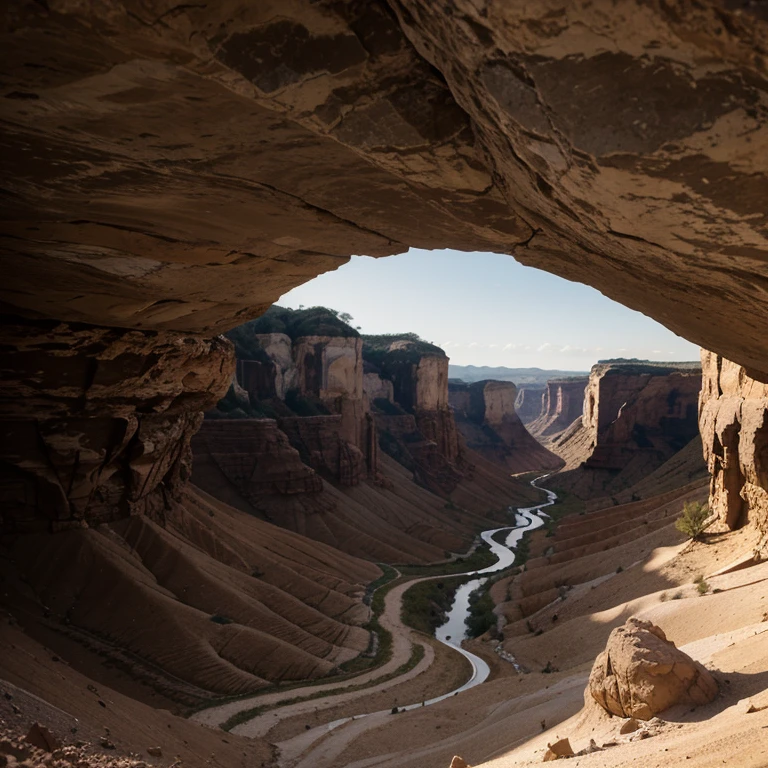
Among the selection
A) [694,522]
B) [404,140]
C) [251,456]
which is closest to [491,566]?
[251,456]

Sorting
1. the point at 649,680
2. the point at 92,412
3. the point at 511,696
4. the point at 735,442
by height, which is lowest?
the point at 511,696

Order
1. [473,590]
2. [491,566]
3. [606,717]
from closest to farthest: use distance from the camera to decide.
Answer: [606,717], [473,590], [491,566]

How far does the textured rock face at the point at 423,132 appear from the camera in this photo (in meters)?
3.74

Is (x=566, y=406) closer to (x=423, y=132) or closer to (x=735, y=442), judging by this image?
(x=735, y=442)

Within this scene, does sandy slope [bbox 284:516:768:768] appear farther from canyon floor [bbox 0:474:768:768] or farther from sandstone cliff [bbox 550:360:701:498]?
sandstone cliff [bbox 550:360:701:498]

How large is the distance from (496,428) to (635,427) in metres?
39.1

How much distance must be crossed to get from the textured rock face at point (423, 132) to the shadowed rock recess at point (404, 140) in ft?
0.06

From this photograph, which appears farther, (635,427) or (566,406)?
(566,406)

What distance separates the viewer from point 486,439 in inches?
4850

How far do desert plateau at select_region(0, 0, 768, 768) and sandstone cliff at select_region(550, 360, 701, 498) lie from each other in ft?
134

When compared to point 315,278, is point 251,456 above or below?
below

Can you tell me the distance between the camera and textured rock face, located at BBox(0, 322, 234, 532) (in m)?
19.5

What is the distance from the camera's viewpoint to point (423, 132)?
5344mm

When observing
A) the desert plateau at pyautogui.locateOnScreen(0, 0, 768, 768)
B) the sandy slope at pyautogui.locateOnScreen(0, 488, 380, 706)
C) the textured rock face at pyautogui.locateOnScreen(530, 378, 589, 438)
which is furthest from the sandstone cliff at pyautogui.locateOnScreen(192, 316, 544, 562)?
the textured rock face at pyautogui.locateOnScreen(530, 378, 589, 438)
